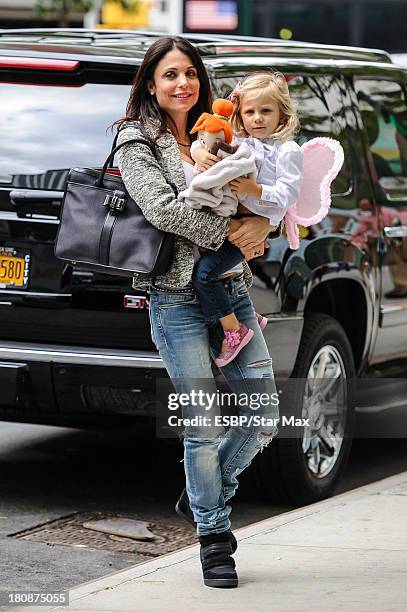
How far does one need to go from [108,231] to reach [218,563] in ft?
3.97

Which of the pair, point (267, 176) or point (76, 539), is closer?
point (267, 176)

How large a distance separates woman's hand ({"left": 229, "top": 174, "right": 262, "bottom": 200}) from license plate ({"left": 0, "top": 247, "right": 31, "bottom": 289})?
63.0 inches

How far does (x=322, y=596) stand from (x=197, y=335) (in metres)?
0.98

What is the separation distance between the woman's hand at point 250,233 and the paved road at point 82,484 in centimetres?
153

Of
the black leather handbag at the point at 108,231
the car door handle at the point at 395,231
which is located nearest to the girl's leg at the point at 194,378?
the black leather handbag at the point at 108,231

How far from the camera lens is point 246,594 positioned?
4.82 meters

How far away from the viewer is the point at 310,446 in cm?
654

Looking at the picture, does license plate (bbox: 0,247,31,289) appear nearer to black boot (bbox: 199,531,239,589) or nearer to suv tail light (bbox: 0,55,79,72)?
suv tail light (bbox: 0,55,79,72)

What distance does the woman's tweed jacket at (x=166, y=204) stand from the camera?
4641mm

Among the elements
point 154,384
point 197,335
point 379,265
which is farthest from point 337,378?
point 197,335

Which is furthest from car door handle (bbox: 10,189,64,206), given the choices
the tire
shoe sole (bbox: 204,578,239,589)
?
shoe sole (bbox: 204,578,239,589)

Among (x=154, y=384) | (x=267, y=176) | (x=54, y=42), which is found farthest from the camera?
(x=54, y=42)

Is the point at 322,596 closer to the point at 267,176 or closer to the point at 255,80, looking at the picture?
the point at 267,176

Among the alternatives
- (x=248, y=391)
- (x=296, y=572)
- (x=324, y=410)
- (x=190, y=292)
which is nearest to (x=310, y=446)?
(x=324, y=410)
